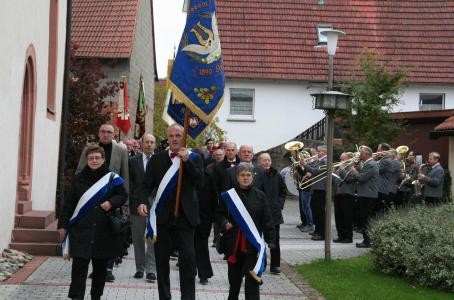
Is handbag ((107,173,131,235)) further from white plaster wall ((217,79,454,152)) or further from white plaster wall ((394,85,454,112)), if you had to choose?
white plaster wall ((394,85,454,112))

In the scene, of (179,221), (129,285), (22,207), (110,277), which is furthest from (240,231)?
(22,207)

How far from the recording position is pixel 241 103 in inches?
1383

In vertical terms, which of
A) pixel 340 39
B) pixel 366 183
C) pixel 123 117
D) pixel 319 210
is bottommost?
pixel 319 210

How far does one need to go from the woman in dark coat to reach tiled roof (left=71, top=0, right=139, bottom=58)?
72.6 feet

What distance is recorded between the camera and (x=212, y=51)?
989 cm

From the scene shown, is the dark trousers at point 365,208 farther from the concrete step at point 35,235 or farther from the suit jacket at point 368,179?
the concrete step at point 35,235

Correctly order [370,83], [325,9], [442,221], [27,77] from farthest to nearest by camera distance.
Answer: [325,9] < [370,83] < [27,77] < [442,221]

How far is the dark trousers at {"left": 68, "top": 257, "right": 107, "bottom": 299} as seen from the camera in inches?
362

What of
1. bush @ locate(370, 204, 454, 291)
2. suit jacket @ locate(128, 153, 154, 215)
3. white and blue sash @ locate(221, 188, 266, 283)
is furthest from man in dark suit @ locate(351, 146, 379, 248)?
white and blue sash @ locate(221, 188, 266, 283)

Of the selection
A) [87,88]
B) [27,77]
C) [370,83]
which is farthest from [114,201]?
[370,83]

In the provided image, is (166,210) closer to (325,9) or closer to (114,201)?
(114,201)

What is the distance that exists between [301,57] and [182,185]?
26530mm

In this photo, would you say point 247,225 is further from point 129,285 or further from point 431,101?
point 431,101

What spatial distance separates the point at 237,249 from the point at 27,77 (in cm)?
763
